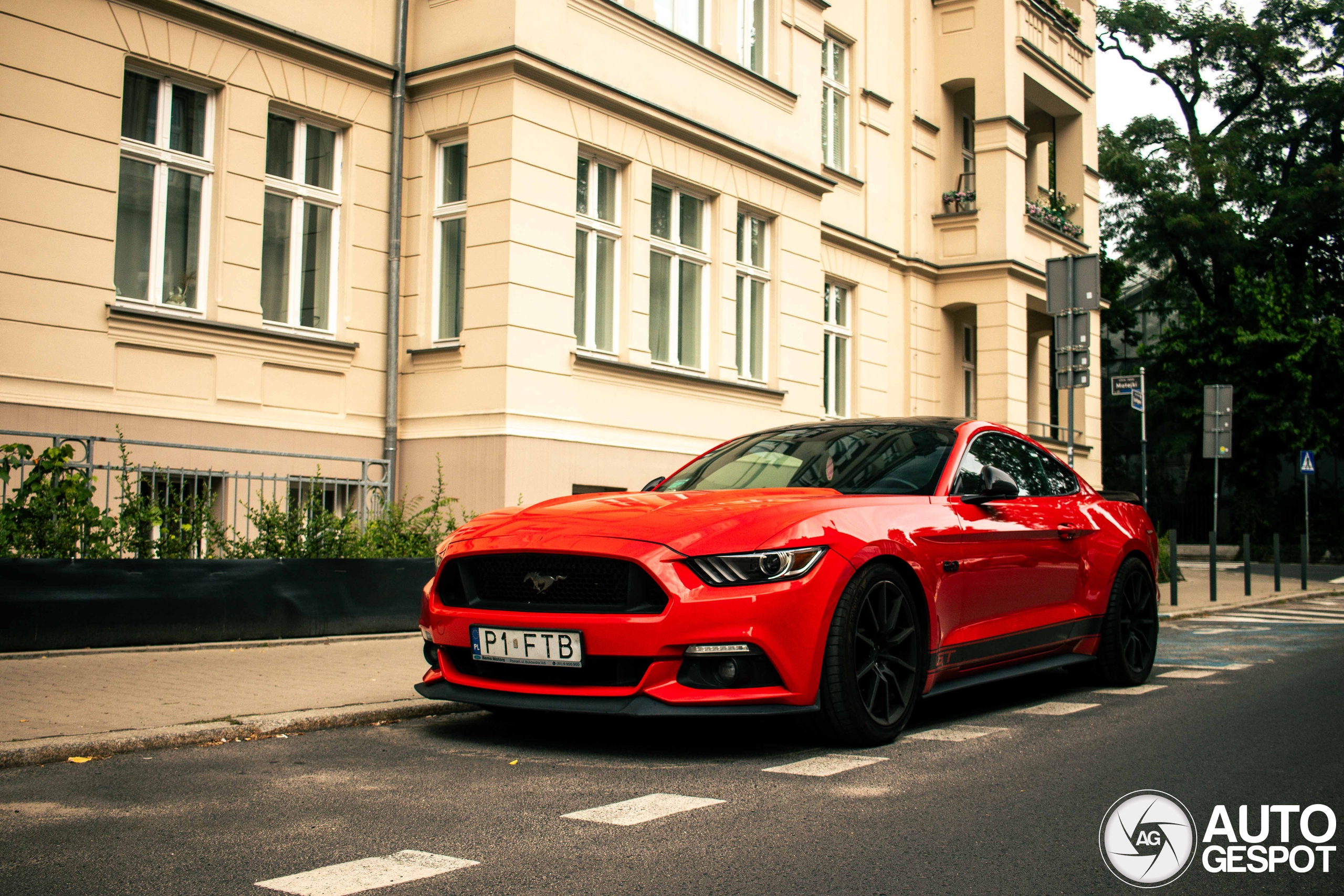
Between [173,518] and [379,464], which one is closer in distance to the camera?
[173,518]

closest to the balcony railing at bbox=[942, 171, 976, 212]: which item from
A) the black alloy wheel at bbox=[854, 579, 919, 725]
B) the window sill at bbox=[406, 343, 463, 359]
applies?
the window sill at bbox=[406, 343, 463, 359]

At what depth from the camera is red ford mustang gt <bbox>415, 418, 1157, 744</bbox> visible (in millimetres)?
5102

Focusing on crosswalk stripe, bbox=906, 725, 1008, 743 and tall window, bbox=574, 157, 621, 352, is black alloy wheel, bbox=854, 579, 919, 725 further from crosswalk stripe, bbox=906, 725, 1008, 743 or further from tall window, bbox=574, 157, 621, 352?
tall window, bbox=574, 157, 621, 352

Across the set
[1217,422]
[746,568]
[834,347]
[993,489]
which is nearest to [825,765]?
[746,568]

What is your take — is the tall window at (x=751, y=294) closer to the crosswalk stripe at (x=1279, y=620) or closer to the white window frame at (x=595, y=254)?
the white window frame at (x=595, y=254)

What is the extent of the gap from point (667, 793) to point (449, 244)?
9.34 metres

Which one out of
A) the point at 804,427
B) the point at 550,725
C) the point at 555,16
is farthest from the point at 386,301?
the point at 550,725

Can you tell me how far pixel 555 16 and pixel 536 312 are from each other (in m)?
3.04

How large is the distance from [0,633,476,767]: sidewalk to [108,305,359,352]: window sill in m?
3.46

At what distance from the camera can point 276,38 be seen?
39.2ft

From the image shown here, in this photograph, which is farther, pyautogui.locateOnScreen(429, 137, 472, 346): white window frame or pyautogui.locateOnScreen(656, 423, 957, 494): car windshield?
pyautogui.locateOnScreen(429, 137, 472, 346): white window frame

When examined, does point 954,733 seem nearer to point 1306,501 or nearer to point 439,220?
point 439,220

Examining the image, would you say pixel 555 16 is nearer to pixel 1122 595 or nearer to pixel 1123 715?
pixel 1122 595

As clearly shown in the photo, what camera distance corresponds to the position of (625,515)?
219 inches
